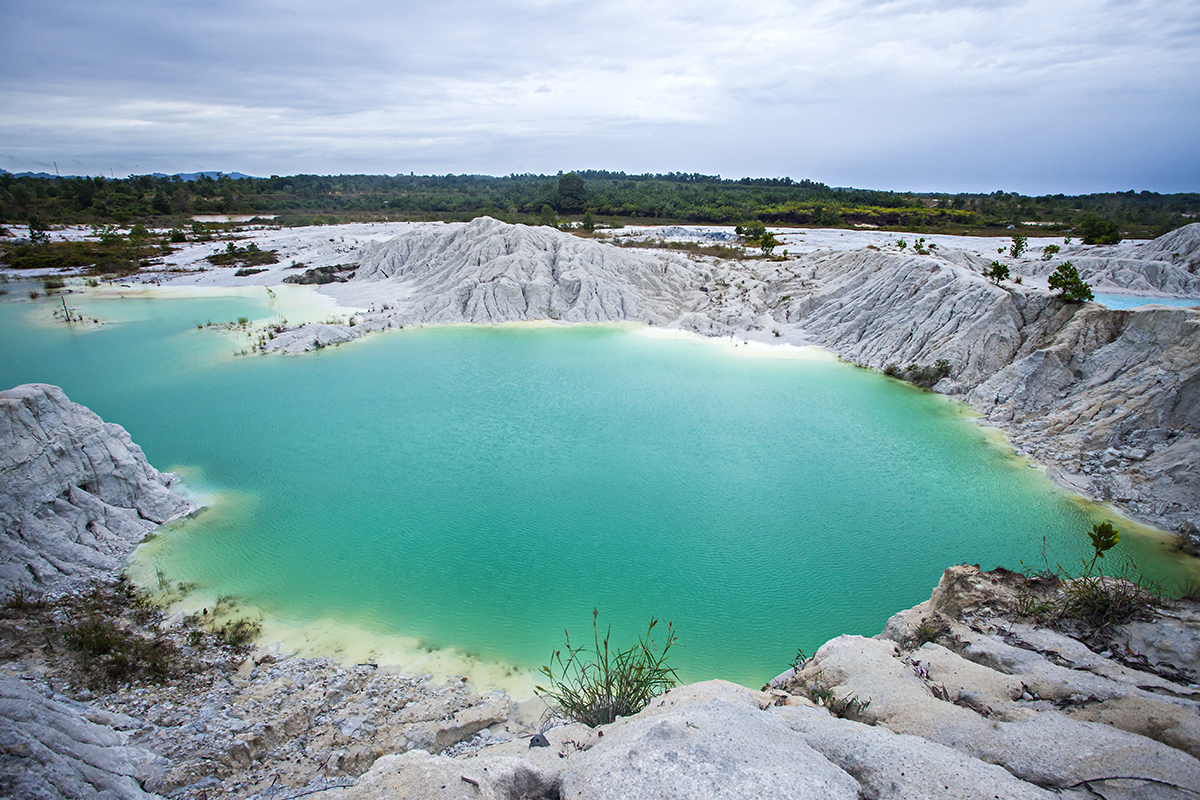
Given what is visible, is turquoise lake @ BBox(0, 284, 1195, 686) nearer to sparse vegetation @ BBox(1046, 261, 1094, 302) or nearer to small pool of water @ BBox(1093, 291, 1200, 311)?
sparse vegetation @ BBox(1046, 261, 1094, 302)

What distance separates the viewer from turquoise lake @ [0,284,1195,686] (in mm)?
9242

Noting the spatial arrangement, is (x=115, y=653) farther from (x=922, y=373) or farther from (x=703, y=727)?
(x=922, y=373)

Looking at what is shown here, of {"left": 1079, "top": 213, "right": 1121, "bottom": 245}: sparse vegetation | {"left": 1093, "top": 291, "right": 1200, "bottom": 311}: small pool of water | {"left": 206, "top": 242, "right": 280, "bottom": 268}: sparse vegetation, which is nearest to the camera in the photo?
{"left": 1093, "top": 291, "right": 1200, "bottom": 311}: small pool of water

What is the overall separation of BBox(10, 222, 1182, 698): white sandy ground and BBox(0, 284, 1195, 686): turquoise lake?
0.15m

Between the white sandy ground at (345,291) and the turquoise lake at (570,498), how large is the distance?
148 millimetres

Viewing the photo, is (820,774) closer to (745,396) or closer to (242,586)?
(242,586)

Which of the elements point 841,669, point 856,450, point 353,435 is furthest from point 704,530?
point 353,435

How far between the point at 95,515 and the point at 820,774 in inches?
516

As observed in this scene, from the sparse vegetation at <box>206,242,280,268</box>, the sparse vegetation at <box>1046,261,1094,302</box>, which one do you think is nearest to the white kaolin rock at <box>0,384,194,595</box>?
the sparse vegetation at <box>1046,261,1094,302</box>

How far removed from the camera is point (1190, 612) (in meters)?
6.71

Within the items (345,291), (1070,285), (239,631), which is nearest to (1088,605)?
(239,631)

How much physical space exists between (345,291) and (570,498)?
27543mm

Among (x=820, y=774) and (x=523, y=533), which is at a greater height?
(x=820, y=774)

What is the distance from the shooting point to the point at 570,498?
12.5m
